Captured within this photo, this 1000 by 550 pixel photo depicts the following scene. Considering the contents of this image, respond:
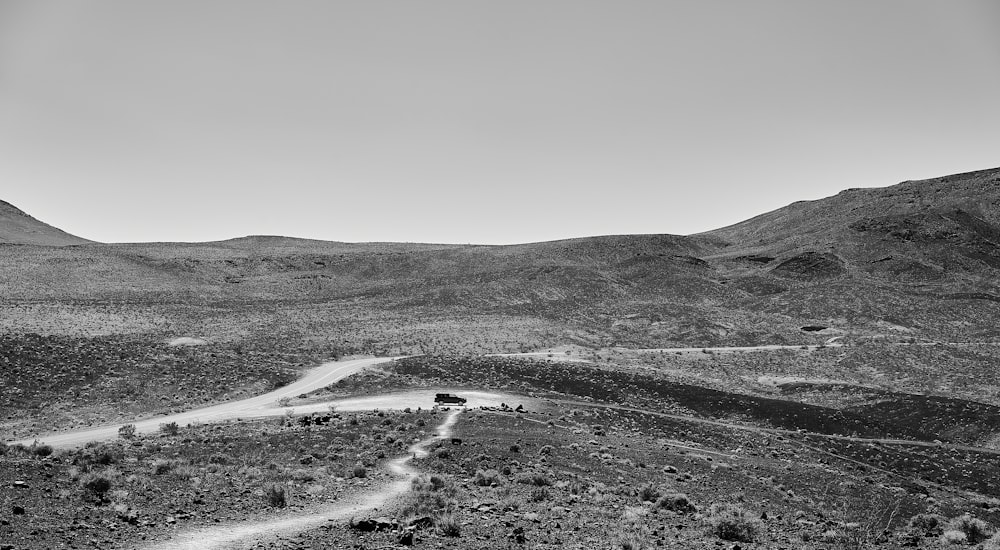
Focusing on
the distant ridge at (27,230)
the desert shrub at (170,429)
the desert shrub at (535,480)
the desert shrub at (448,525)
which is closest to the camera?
the desert shrub at (448,525)

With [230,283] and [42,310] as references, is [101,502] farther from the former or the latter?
[230,283]

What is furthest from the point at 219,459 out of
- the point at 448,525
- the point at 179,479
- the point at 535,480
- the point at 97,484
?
the point at 448,525

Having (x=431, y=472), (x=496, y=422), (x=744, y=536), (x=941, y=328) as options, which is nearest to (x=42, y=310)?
(x=496, y=422)

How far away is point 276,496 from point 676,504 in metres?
10.0

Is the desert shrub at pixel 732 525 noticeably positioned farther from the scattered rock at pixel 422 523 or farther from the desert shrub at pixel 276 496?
the desert shrub at pixel 276 496

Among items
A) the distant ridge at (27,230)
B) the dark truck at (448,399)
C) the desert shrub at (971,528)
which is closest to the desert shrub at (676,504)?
the desert shrub at (971,528)

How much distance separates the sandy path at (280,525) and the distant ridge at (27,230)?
156 meters

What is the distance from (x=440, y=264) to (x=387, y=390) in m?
77.2

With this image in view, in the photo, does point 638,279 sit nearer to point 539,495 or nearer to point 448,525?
point 539,495

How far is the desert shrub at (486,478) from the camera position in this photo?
18359mm

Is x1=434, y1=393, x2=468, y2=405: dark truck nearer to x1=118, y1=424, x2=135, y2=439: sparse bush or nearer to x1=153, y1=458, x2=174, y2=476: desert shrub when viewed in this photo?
x1=118, y1=424, x2=135, y2=439: sparse bush

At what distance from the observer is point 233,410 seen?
32094mm

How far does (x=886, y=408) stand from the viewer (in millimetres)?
39438

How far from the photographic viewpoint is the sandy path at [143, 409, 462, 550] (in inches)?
466
